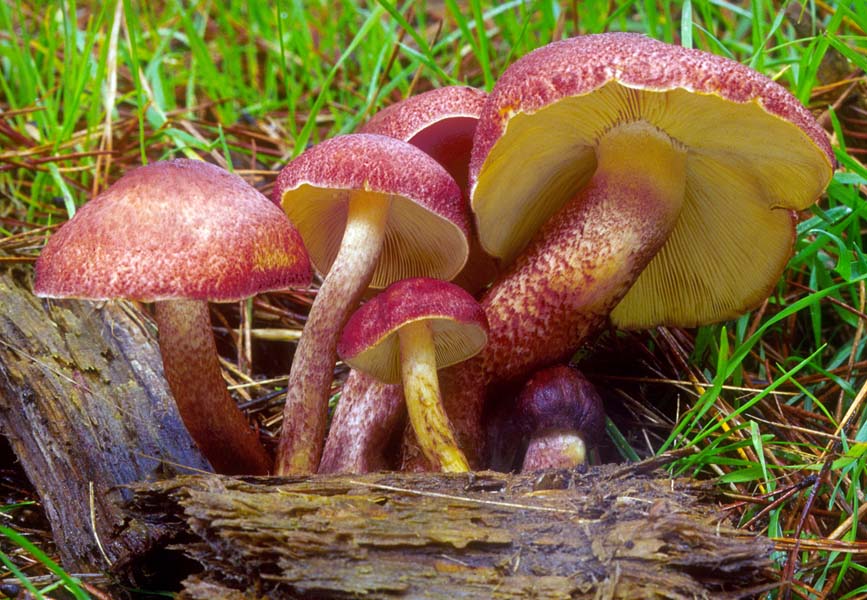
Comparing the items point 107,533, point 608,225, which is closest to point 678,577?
point 608,225

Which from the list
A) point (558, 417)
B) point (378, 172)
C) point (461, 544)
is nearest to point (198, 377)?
point (378, 172)

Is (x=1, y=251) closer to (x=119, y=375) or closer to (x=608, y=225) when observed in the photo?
(x=119, y=375)

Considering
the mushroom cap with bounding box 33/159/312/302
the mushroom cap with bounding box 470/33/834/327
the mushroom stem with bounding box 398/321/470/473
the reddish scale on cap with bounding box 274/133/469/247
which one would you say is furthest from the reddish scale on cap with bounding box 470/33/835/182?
the mushroom cap with bounding box 33/159/312/302

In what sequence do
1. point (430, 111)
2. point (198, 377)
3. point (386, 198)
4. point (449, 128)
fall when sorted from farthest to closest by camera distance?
point (449, 128)
point (430, 111)
point (386, 198)
point (198, 377)

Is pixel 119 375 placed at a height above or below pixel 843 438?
above

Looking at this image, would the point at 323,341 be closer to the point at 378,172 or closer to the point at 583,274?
the point at 378,172

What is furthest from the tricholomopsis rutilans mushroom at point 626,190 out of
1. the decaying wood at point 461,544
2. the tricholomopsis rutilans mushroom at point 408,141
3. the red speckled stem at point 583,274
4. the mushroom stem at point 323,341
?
the decaying wood at point 461,544
